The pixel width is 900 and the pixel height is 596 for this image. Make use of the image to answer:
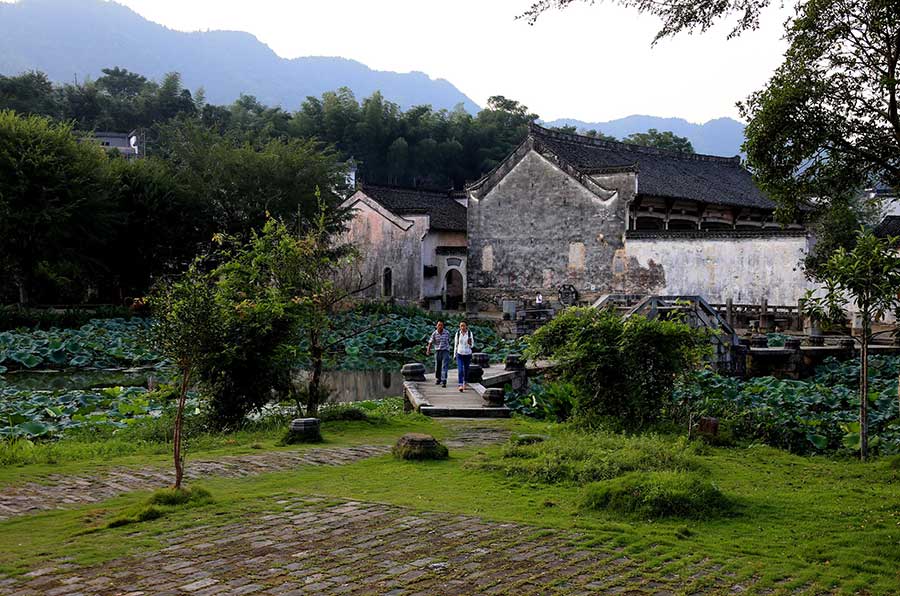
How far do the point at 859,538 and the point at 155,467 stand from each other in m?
6.59

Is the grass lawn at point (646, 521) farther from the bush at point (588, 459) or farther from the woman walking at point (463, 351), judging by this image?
the woman walking at point (463, 351)

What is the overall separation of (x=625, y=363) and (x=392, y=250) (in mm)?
28680

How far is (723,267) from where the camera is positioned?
29781 millimetres

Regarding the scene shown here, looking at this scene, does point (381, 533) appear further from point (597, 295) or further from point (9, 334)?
point (597, 295)

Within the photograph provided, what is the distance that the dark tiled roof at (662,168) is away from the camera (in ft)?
114

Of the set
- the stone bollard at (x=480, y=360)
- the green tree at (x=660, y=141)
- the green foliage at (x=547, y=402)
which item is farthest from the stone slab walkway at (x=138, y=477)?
the green tree at (x=660, y=141)

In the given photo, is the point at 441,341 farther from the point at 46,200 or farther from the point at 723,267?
the point at 46,200

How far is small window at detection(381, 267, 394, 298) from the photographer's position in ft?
130

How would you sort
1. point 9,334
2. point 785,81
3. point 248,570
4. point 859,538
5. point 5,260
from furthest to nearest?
1. point 5,260
2. point 9,334
3. point 785,81
4. point 859,538
5. point 248,570

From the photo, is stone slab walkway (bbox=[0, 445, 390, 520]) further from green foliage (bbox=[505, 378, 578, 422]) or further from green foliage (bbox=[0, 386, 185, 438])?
green foliage (bbox=[505, 378, 578, 422])

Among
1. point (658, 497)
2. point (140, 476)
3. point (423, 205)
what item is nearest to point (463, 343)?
point (140, 476)

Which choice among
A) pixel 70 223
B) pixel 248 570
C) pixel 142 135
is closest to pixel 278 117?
pixel 142 135

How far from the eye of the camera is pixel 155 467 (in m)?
9.05

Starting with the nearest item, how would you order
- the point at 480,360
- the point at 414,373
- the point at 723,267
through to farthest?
the point at 414,373 → the point at 480,360 → the point at 723,267
